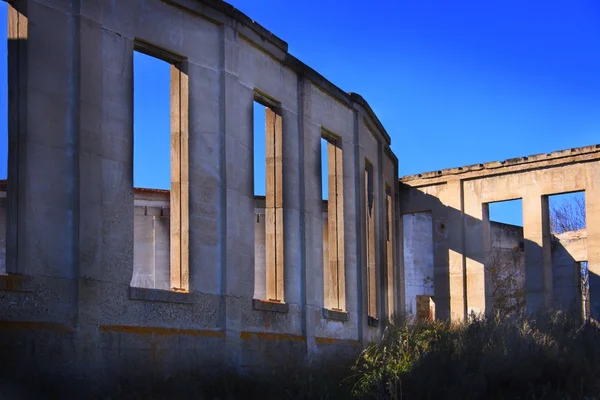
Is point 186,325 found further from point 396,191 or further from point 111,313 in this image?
point 396,191

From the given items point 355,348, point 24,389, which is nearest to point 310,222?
point 355,348

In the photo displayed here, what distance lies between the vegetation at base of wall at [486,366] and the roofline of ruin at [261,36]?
16.5 ft

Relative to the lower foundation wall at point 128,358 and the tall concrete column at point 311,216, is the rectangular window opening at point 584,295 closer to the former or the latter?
the tall concrete column at point 311,216

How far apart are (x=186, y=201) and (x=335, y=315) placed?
4926mm

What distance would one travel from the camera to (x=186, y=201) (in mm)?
12742

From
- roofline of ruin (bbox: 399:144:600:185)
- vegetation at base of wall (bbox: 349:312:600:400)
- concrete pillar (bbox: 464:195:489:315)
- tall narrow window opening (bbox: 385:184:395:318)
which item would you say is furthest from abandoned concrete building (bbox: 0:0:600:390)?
roofline of ruin (bbox: 399:144:600:185)

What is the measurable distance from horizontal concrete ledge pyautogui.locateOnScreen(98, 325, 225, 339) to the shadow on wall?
1373 cm

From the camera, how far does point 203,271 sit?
42.2 feet

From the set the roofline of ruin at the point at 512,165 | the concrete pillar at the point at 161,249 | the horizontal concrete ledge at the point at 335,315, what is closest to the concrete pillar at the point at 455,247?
the roofline of ruin at the point at 512,165

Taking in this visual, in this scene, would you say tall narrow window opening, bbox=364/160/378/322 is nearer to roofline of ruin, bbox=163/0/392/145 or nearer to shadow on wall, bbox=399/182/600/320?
roofline of ruin, bbox=163/0/392/145

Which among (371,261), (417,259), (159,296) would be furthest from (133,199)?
(417,259)

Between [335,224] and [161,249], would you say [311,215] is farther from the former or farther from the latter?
[161,249]

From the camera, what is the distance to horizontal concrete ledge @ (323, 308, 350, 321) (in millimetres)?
16203

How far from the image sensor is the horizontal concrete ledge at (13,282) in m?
9.83
